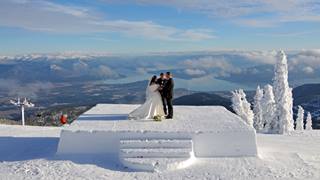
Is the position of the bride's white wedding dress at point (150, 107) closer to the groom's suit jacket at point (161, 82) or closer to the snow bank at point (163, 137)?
the groom's suit jacket at point (161, 82)

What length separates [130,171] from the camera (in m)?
16.4

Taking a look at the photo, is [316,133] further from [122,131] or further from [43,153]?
[43,153]

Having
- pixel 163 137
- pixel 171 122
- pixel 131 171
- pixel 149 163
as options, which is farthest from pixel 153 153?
pixel 171 122

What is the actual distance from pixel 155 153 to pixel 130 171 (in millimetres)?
1371

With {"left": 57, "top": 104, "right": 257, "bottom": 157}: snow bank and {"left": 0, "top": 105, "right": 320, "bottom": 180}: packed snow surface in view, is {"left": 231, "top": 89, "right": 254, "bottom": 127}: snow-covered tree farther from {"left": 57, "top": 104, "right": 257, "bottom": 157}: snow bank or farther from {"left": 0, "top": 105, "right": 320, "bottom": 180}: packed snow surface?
{"left": 57, "top": 104, "right": 257, "bottom": 157}: snow bank

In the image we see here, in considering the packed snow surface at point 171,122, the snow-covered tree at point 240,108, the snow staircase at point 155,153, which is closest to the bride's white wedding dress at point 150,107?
the packed snow surface at point 171,122

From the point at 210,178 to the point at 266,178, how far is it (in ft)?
6.53

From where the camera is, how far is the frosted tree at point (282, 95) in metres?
49.5

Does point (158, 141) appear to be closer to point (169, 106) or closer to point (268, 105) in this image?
point (169, 106)

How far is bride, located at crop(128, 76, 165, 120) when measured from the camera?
68.6 ft

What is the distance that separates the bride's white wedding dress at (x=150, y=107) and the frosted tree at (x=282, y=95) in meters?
31.3

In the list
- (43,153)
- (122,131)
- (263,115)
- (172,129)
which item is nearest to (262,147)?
(172,129)

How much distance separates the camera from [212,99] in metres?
164

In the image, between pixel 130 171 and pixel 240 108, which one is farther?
pixel 240 108
